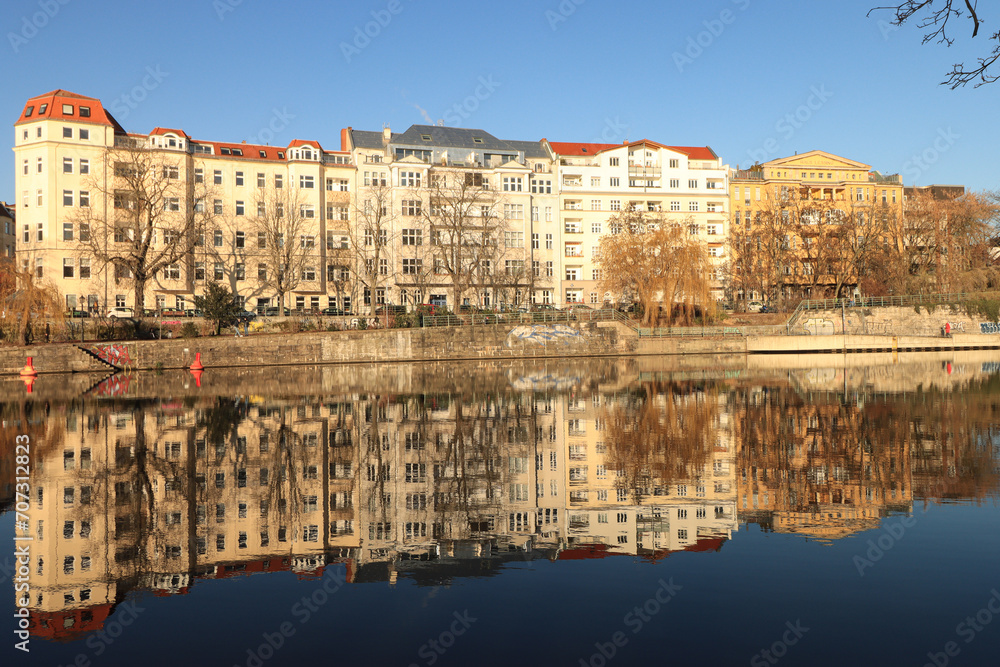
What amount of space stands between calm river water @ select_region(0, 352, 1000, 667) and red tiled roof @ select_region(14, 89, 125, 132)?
176 ft

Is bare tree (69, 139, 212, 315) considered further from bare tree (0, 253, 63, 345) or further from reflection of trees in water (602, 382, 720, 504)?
reflection of trees in water (602, 382, 720, 504)

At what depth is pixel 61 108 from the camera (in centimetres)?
6366

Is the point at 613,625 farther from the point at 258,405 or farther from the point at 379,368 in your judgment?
the point at 379,368

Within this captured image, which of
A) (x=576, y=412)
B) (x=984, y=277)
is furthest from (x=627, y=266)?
(x=576, y=412)

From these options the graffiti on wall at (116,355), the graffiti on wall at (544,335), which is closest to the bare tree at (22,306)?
the graffiti on wall at (116,355)

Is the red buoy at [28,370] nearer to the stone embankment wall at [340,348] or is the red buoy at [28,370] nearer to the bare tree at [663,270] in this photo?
the stone embankment wall at [340,348]

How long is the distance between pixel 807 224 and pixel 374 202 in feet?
155

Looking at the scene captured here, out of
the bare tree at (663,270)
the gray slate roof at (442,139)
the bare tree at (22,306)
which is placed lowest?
the bare tree at (22,306)

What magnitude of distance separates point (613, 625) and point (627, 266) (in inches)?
2166

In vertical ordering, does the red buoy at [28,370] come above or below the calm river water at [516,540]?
above

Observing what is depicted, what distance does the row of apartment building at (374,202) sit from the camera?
208 feet

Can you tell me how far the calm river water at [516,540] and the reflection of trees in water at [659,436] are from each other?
129mm

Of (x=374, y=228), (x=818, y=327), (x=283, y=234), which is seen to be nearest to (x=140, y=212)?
(x=283, y=234)

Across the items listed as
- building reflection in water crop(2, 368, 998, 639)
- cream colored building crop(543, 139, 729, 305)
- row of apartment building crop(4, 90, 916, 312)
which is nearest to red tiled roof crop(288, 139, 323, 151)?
row of apartment building crop(4, 90, 916, 312)
